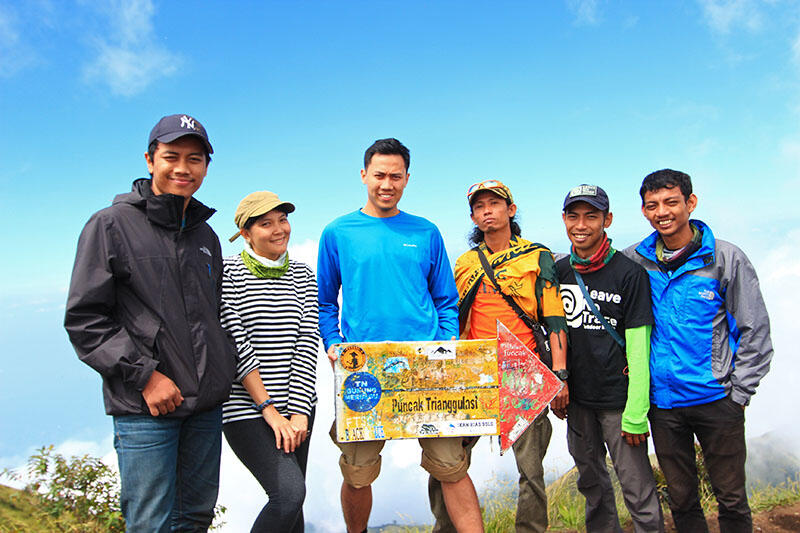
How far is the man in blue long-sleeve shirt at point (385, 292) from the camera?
13.4 feet

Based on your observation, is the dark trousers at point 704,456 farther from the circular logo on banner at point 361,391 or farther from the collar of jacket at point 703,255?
the circular logo on banner at point 361,391

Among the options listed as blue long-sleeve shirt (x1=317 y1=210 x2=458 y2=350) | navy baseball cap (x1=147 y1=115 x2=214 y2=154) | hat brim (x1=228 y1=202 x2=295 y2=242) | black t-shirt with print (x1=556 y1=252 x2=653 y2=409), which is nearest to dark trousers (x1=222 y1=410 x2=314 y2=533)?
blue long-sleeve shirt (x1=317 y1=210 x2=458 y2=350)

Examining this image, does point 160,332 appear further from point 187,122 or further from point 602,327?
point 602,327

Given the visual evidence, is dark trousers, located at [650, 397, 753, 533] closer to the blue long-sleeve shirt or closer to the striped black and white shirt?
the blue long-sleeve shirt

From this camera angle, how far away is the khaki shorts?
13.4 ft

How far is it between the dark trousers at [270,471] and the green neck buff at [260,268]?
1.05m

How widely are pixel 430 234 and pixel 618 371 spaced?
79.6 inches

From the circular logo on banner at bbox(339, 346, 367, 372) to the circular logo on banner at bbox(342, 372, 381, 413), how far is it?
62mm

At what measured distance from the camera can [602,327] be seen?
4457 millimetres

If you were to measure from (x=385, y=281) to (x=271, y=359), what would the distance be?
108 centimetres

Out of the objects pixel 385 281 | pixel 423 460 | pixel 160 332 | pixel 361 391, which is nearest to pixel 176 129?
pixel 160 332

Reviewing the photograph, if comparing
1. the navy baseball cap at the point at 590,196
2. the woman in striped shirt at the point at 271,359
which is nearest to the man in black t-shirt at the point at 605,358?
the navy baseball cap at the point at 590,196

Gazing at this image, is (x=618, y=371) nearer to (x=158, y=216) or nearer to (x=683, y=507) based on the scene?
(x=683, y=507)

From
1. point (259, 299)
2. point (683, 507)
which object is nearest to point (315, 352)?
point (259, 299)
